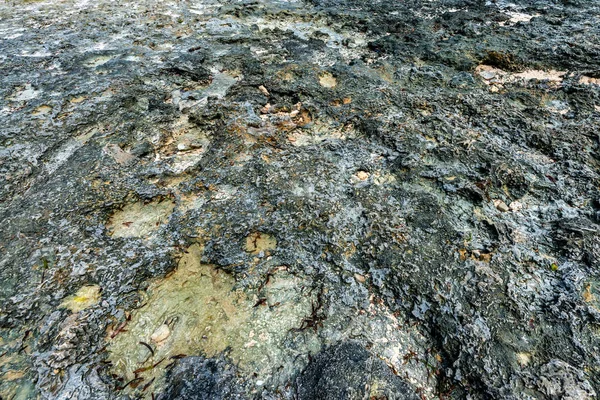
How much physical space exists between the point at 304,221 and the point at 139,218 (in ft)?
2.90

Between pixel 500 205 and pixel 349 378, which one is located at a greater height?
pixel 500 205

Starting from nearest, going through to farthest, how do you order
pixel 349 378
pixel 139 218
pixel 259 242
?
pixel 349 378, pixel 259 242, pixel 139 218

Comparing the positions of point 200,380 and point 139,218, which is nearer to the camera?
point 200,380

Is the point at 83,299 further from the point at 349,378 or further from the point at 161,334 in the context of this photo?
the point at 349,378

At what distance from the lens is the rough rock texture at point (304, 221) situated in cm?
134

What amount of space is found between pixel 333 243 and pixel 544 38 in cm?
326

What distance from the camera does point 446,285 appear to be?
1546 millimetres

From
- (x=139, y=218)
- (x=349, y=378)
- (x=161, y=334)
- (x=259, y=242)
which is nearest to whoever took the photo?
(x=349, y=378)

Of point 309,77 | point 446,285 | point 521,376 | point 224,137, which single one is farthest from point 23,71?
point 521,376

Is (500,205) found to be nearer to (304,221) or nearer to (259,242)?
(304,221)

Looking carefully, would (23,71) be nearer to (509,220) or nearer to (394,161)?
(394,161)

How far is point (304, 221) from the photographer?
6.01 ft

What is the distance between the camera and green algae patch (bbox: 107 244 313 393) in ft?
4.43

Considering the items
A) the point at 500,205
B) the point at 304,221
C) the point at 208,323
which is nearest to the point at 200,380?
the point at 208,323
